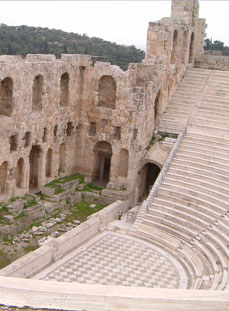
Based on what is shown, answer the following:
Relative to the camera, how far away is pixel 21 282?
929cm

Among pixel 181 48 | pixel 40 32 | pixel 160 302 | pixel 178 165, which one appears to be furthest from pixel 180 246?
pixel 40 32

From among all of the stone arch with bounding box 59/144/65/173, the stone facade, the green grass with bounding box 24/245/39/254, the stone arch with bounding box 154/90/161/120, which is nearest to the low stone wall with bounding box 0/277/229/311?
the green grass with bounding box 24/245/39/254

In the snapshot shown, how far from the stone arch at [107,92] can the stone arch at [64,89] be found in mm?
2017

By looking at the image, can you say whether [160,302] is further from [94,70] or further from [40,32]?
[40,32]

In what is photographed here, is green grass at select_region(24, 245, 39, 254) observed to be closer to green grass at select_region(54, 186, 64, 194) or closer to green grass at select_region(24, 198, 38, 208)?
green grass at select_region(24, 198, 38, 208)

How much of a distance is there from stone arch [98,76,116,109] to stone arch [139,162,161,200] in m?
3.95

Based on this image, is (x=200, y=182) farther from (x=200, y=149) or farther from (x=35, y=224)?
(x=35, y=224)

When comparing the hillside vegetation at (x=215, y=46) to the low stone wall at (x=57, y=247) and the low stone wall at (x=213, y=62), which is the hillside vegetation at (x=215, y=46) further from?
the low stone wall at (x=57, y=247)

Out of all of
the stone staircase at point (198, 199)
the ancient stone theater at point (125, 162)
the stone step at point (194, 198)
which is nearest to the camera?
the stone staircase at point (198, 199)

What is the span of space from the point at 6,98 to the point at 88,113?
620 centimetres

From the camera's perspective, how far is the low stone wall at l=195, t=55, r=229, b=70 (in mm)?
29906

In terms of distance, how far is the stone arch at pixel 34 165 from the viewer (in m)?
23.6

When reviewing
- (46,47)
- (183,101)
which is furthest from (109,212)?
(46,47)

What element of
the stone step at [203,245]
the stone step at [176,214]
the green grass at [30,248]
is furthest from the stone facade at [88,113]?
the stone step at [203,245]
